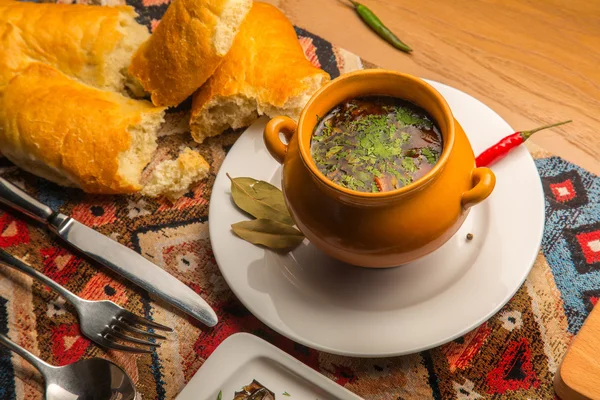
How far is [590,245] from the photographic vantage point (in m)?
1.55

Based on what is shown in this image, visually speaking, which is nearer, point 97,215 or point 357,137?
point 357,137

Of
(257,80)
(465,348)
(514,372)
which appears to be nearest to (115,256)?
(257,80)

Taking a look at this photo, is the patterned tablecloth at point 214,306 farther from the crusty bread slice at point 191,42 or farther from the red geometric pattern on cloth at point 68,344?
the crusty bread slice at point 191,42

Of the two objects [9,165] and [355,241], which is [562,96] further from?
[9,165]

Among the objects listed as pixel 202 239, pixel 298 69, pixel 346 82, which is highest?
pixel 346 82

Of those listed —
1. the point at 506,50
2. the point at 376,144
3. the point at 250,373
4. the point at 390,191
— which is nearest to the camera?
the point at 390,191

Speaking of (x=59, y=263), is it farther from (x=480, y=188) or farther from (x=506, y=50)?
(x=506, y=50)

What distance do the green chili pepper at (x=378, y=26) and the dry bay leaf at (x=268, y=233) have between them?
703mm

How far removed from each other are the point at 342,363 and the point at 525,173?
58 cm

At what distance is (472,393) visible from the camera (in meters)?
1.41

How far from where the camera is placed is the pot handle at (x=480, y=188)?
1209 mm

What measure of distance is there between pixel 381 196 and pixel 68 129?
862 mm

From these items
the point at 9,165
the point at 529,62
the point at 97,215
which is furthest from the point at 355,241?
the point at 9,165

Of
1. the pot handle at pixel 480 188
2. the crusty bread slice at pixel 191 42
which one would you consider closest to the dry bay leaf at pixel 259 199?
the crusty bread slice at pixel 191 42
